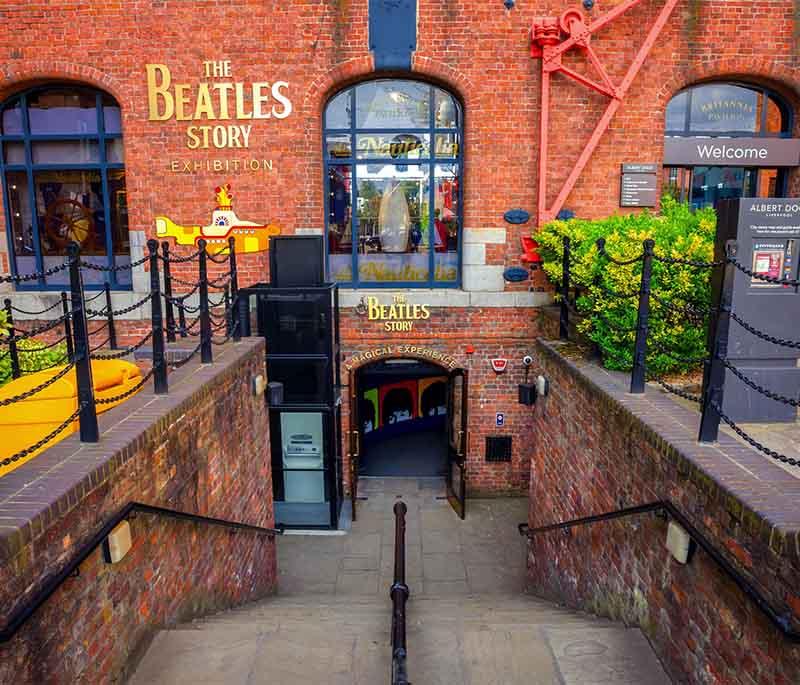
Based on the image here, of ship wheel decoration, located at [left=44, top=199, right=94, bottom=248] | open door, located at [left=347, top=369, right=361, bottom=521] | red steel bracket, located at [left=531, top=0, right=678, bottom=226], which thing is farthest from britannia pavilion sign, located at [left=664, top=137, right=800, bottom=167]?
ship wheel decoration, located at [left=44, top=199, right=94, bottom=248]

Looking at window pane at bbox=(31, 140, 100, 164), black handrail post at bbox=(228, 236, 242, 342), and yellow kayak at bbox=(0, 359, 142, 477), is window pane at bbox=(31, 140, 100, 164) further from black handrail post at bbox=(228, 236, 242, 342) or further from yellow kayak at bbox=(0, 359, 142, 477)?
yellow kayak at bbox=(0, 359, 142, 477)

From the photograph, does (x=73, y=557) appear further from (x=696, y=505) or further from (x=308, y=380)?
(x=308, y=380)

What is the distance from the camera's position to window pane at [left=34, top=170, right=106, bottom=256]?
1049cm

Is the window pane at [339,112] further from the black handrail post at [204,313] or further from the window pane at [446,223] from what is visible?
the black handrail post at [204,313]

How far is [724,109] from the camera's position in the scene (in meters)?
10.4

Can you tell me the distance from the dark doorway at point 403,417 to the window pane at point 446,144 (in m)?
3.99

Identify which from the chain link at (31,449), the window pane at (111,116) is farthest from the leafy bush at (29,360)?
the window pane at (111,116)

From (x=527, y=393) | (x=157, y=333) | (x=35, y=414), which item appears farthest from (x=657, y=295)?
(x=35, y=414)

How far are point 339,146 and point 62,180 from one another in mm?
4580

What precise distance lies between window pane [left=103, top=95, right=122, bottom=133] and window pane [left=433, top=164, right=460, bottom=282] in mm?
5095

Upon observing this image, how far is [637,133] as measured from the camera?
9.80m

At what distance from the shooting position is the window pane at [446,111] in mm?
10094

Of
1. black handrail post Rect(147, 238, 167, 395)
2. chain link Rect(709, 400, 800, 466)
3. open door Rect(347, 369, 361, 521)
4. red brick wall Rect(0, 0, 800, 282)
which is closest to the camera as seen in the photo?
chain link Rect(709, 400, 800, 466)

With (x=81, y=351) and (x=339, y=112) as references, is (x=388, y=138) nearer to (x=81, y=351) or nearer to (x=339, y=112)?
(x=339, y=112)
